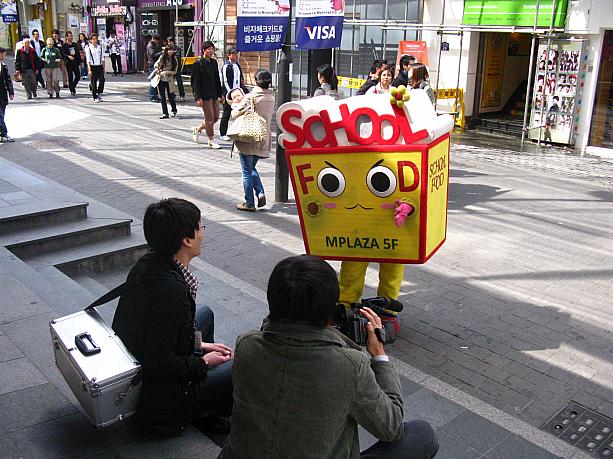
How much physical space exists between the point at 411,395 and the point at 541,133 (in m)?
10.3

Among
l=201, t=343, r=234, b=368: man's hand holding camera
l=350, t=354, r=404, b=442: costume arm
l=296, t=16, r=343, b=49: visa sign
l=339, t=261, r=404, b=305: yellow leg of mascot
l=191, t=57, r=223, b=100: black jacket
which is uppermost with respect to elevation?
l=296, t=16, r=343, b=49: visa sign


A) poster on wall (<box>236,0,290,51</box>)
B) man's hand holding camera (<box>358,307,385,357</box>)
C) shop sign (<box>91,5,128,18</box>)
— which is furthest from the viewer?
shop sign (<box>91,5,128,18</box>)

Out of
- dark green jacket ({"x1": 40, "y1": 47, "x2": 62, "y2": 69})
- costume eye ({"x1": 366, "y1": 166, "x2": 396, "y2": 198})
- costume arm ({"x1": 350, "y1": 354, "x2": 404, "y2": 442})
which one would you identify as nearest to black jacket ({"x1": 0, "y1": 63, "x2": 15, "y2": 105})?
dark green jacket ({"x1": 40, "y1": 47, "x2": 62, "y2": 69})

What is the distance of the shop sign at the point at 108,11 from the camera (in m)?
26.6

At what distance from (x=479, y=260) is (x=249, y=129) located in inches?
109

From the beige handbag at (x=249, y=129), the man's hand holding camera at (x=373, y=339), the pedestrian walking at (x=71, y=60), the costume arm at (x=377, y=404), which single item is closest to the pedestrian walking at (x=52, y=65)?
the pedestrian walking at (x=71, y=60)

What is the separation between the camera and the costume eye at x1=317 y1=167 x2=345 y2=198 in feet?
13.0

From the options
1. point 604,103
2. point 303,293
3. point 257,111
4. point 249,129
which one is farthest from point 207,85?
point 303,293

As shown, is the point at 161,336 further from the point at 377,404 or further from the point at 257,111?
the point at 257,111

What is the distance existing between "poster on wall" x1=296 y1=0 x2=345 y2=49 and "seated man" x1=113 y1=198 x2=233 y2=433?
465 centimetres

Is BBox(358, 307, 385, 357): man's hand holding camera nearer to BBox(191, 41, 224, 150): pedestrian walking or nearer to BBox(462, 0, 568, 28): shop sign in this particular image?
BBox(191, 41, 224, 150): pedestrian walking

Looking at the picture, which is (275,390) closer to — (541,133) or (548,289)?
(548,289)

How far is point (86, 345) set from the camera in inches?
106

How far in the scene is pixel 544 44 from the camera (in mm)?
12359
